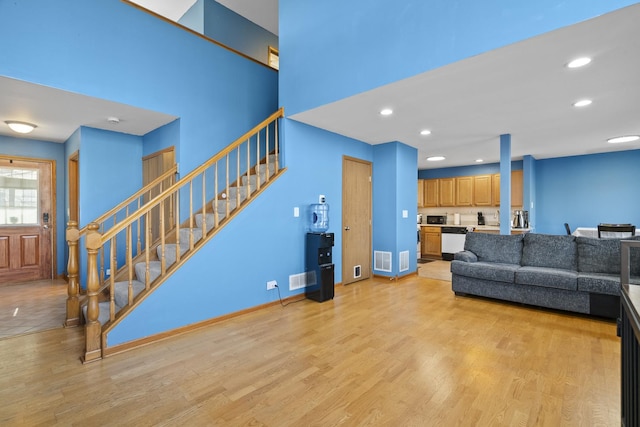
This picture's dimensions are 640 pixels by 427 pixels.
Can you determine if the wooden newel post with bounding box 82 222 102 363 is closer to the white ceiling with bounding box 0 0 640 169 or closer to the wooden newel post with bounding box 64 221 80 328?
the wooden newel post with bounding box 64 221 80 328

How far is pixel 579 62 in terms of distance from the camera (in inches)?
109

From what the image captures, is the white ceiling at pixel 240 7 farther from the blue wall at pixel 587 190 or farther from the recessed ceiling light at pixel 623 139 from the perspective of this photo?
the blue wall at pixel 587 190

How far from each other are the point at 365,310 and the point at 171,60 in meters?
4.19

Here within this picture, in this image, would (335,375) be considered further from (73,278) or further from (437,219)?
(437,219)

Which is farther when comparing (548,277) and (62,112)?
(62,112)

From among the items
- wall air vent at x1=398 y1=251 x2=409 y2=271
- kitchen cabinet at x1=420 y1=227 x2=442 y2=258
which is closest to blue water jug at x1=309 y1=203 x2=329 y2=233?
wall air vent at x1=398 y1=251 x2=409 y2=271

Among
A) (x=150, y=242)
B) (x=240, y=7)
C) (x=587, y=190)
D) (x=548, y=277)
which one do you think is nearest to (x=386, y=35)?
(x=548, y=277)

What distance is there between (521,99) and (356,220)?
2.94 metres

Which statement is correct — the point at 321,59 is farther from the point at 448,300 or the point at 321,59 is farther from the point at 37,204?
the point at 37,204

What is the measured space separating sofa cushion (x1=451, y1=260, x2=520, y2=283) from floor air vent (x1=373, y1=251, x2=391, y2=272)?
128 cm

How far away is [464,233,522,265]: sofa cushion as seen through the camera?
459cm

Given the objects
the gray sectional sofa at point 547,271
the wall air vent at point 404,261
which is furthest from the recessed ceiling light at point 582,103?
the wall air vent at point 404,261

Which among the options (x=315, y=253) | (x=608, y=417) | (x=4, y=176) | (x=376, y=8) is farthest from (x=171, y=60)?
(x=608, y=417)

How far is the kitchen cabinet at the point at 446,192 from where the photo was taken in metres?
8.66
